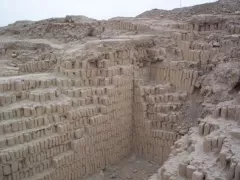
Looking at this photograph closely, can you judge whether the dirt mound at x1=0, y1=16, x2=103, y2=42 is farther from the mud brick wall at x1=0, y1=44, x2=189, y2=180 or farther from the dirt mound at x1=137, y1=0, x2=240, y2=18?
the dirt mound at x1=137, y1=0, x2=240, y2=18

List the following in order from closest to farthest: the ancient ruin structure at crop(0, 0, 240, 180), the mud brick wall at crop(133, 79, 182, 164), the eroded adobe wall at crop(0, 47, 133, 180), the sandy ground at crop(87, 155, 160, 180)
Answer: the ancient ruin structure at crop(0, 0, 240, 180)
the eroded adobe wall at crop(0, 47, 133, 180)
the sandy ground at crop(87, 155, 160, 180)
the mud brick wall at crop(133, 79, 182, 164)

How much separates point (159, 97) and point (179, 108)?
1.83 feet

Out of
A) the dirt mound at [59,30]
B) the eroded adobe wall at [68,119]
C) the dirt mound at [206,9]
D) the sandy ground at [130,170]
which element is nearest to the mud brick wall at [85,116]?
the eroded adobe wall at [68,119]

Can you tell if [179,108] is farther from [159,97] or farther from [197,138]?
[197,138]

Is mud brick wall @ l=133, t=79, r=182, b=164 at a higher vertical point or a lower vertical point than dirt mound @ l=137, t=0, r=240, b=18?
lower

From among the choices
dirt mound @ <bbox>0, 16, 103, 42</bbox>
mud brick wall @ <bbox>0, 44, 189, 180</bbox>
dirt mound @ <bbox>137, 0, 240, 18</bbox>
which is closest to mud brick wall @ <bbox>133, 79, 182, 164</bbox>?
mud brick wall @ <bbox>0, 44, 189, 180</bbox>

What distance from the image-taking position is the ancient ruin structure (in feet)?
18.0

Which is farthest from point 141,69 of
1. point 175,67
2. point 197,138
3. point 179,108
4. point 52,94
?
point 197,138

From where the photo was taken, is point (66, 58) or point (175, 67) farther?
point (175, 67)

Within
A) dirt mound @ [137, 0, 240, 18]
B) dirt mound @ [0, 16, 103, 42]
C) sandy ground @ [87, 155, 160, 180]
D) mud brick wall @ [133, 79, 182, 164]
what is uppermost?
dirt mound @ [137, 0, 240, 18]

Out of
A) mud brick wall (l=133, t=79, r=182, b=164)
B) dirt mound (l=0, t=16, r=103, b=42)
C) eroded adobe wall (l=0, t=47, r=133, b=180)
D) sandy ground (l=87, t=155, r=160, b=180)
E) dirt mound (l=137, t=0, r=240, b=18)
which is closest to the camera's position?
eroded adobe wall (l=0, t=47, r=133, b=180)

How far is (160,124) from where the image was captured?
769cm

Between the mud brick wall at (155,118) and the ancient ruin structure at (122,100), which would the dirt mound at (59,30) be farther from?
the mud brick wall at (155,118)

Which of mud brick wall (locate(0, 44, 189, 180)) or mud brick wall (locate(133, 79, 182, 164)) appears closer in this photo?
mud brick wall (locate(0, 44, 189, 180))
